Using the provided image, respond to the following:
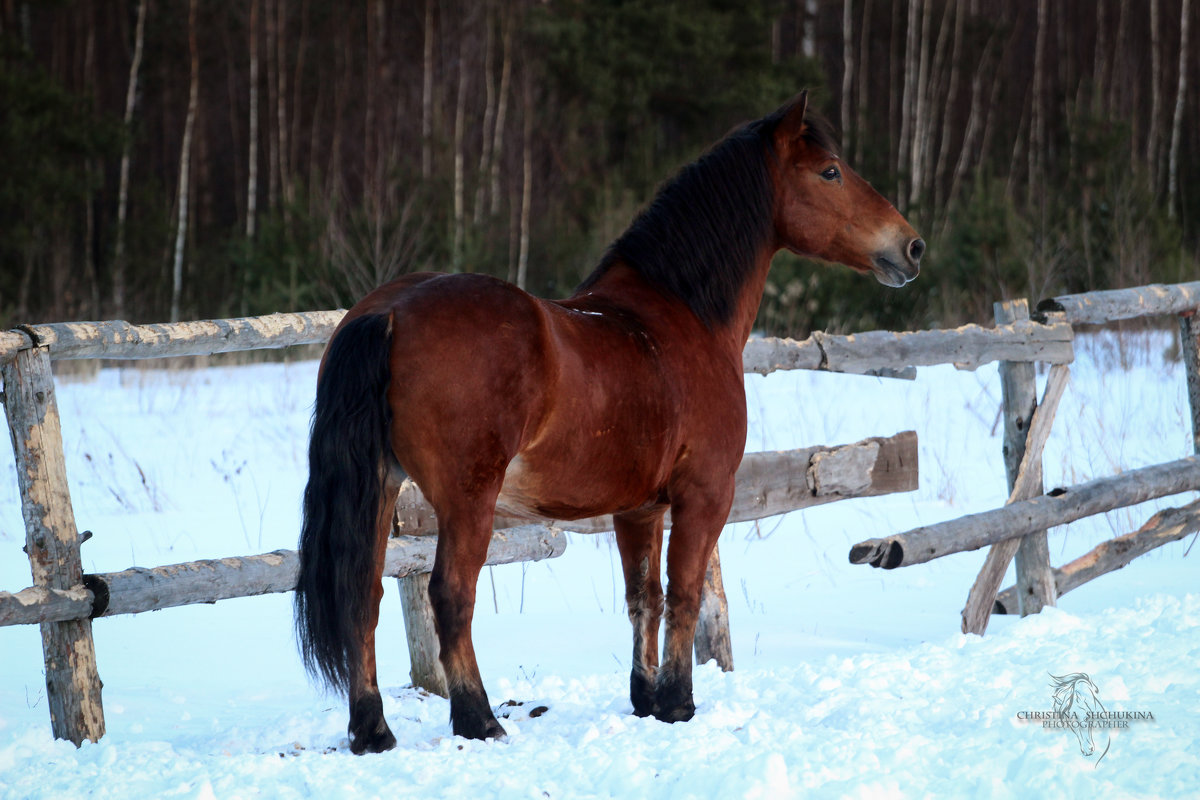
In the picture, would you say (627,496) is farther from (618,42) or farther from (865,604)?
(618,42)

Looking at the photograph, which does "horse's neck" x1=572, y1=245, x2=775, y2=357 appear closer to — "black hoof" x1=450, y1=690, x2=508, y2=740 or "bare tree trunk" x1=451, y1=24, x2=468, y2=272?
"black hoof" x1=450, y1=690, x2=508, y2=740

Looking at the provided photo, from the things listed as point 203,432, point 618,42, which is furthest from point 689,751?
point 618,42

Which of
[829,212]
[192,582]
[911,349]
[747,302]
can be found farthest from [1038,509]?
[192,582]

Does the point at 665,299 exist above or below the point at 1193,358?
above

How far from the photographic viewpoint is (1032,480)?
5176mm

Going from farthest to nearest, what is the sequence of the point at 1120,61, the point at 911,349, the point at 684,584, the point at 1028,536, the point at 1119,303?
the point at 1120,61 → the point at 1119,303 → the point at 1028,536 → the point at 911,349 → the point at 684,584

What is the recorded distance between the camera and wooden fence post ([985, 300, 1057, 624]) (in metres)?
5.13

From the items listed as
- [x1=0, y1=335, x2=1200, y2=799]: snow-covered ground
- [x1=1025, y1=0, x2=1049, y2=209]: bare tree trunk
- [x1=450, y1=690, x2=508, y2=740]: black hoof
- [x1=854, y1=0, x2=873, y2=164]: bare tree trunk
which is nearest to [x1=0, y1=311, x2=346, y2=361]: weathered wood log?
[x1=0, y1=335, x2=1200, y2=799]: snow-covered ground

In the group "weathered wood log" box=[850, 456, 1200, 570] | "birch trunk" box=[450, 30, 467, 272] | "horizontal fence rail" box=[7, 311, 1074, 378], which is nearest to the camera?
"horizontal fence rail" box=[7, 311, 1074, 378]

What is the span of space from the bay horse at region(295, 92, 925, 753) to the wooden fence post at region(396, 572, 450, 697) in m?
0.74

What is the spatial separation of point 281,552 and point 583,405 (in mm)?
1236

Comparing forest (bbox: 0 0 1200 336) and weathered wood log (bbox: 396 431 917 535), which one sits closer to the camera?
weathered wood log (bbox: 396 431 917 535)

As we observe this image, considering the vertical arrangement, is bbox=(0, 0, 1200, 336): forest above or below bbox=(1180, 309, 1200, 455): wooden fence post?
above

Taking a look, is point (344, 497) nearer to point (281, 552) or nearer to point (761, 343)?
point (281, 552)
